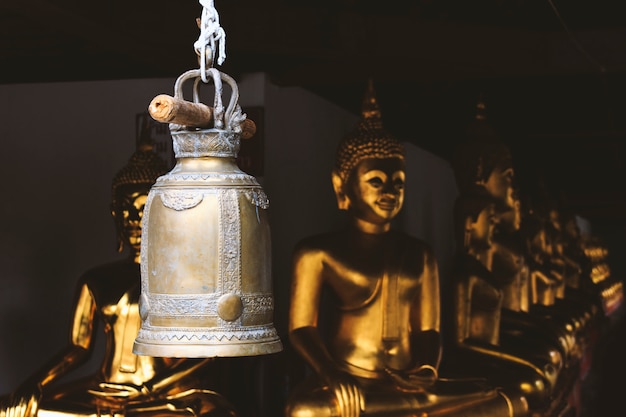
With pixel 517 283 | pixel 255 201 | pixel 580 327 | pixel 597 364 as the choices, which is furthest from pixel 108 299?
pixel 597 364

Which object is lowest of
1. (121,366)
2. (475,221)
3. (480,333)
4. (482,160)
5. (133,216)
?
(121,366)

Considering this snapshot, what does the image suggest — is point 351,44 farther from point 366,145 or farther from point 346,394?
point 346,394

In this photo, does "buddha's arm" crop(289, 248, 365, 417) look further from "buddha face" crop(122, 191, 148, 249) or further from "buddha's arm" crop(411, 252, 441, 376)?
"buddha face" crop(122, 191, 148, 249)

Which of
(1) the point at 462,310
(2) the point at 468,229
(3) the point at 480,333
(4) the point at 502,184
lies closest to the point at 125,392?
(1) the point at 462,310

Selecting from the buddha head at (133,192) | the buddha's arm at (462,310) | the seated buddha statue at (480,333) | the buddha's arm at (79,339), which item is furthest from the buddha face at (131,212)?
the buddha's arm at (462,310)

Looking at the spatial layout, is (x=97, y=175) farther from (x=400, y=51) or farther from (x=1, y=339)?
(x=400, y=51)

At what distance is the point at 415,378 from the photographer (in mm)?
4457

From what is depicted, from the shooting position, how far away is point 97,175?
5.10 metres

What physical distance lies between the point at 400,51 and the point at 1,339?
2121 millimetres

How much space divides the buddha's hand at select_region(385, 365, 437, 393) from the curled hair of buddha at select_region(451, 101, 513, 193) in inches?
68.9

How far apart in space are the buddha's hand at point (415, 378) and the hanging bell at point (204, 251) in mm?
2406

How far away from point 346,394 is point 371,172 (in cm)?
93

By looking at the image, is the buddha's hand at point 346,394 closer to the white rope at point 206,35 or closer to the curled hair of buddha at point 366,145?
the curled hair of buddha at point 366,145

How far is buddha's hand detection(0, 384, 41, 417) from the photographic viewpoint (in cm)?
399
